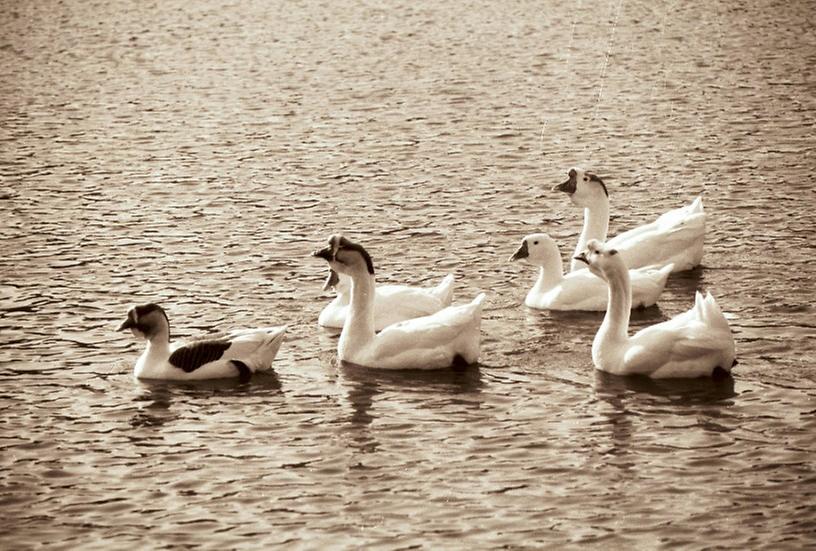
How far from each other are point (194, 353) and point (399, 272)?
4559 millimetres

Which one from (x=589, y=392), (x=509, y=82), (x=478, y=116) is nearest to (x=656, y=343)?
(x=589, y=392)

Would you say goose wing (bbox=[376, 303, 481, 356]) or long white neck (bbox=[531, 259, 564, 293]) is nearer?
goose wing (bbox=[376, 303, 481, 356])

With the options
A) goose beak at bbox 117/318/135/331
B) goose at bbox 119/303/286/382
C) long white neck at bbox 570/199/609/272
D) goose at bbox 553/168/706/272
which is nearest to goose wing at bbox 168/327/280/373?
goose at bbox 119/303/286/382

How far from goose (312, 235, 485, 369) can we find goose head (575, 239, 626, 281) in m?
1.22

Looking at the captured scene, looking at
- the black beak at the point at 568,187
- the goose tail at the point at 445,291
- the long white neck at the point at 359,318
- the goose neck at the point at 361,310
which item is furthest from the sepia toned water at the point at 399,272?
the black beak at the point at 568,187

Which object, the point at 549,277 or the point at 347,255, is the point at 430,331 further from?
the point at 549,277

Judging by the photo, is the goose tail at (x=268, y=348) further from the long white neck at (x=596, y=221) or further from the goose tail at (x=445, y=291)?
the long white neck at (x=596, y=221)

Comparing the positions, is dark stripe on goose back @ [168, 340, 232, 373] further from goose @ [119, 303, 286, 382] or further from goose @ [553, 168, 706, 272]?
goose @ [553, 168, 706, 272]

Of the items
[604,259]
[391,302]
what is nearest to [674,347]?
[604,259]

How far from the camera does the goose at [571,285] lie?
1919 centimetres

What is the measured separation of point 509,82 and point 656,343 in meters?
18.9

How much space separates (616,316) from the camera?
17.2 m

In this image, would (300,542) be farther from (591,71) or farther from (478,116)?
(591,71)

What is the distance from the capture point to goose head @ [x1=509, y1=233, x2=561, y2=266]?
19547 mm
